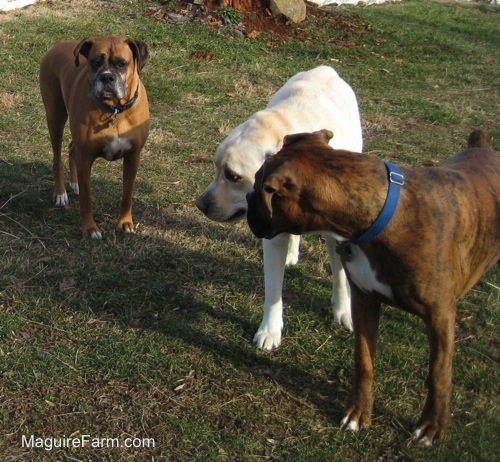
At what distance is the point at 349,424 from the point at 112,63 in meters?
3.08

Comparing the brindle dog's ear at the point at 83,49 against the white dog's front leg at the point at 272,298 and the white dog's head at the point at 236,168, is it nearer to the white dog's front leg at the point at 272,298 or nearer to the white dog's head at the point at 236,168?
the white dog's head at the point at 236,168

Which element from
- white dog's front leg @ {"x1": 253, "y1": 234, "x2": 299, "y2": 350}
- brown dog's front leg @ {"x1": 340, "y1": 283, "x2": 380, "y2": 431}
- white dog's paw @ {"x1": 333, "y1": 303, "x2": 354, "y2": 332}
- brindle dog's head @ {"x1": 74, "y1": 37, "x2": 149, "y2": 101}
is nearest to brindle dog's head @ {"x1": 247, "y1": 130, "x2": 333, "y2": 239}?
brown dog's front leg @ {"x1": 340, "y1": 283, "x2": 380, "y2": 431}

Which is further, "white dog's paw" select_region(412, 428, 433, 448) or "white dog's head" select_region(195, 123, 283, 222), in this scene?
"white dog's head" select_region(195, 123, 283, 222)

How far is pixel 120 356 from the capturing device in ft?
12.5

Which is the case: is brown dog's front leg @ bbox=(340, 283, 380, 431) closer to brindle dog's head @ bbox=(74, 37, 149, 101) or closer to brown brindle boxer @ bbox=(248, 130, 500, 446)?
brown brindle boxer @ bbox=(248, 130, 500, 446)

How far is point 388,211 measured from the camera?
2854mm

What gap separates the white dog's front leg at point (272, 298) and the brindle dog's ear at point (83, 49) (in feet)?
7.51

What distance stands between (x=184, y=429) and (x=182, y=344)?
2.38 feet

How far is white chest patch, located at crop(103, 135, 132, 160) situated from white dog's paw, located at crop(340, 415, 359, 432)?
2.73m

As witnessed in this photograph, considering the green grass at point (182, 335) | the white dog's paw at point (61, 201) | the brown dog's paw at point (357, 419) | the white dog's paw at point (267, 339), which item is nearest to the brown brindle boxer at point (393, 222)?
the brown dog's paw at point (357, 419)

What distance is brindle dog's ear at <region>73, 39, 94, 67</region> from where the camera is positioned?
4.98 meters

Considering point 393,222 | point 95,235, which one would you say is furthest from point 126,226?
point 393,222

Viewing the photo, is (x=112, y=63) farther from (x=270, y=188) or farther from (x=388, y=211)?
(x=388, y=211)

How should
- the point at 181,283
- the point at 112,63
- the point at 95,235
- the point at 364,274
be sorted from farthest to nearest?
the point at 95,235 → the point at 112,63 → the point at 181,283 → the point at 364,274
